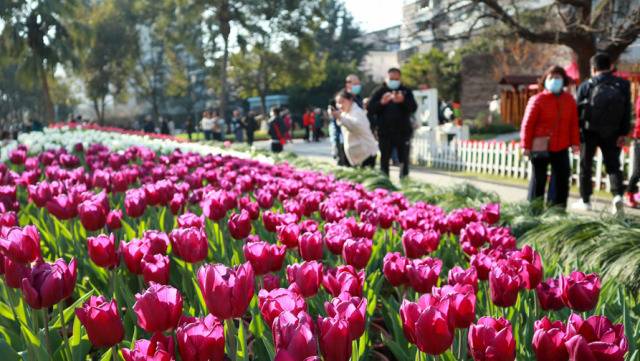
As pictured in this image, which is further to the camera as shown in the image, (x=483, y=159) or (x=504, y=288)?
(x=483, y=159)

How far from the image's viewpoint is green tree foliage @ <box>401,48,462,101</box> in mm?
41000

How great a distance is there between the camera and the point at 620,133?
23.5ft

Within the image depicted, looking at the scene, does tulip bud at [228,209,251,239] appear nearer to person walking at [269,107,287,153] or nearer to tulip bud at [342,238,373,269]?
tulip bud at [342,238,373,269]

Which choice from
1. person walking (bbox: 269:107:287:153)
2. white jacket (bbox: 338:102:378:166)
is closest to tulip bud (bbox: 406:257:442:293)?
white jacket (bbox: 338:102:378:166)

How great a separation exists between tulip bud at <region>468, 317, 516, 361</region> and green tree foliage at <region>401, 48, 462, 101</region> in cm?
4033

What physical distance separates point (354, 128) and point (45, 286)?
7237mm

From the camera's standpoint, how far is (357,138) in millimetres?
8922

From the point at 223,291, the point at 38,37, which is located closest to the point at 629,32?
the point at 223,291

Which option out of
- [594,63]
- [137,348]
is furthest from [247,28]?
[137,348]

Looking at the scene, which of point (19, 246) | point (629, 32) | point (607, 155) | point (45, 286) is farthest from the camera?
point (629, 32)

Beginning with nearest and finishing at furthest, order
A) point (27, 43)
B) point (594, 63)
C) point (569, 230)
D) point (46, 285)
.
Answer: point (46, 285) < point (569, 230) < point (594, 63) < point (27, 43)

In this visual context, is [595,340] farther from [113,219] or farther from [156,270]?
[113,219]

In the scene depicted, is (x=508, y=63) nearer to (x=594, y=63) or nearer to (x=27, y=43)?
(x=27, y=43)

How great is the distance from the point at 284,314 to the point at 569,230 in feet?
10.3
